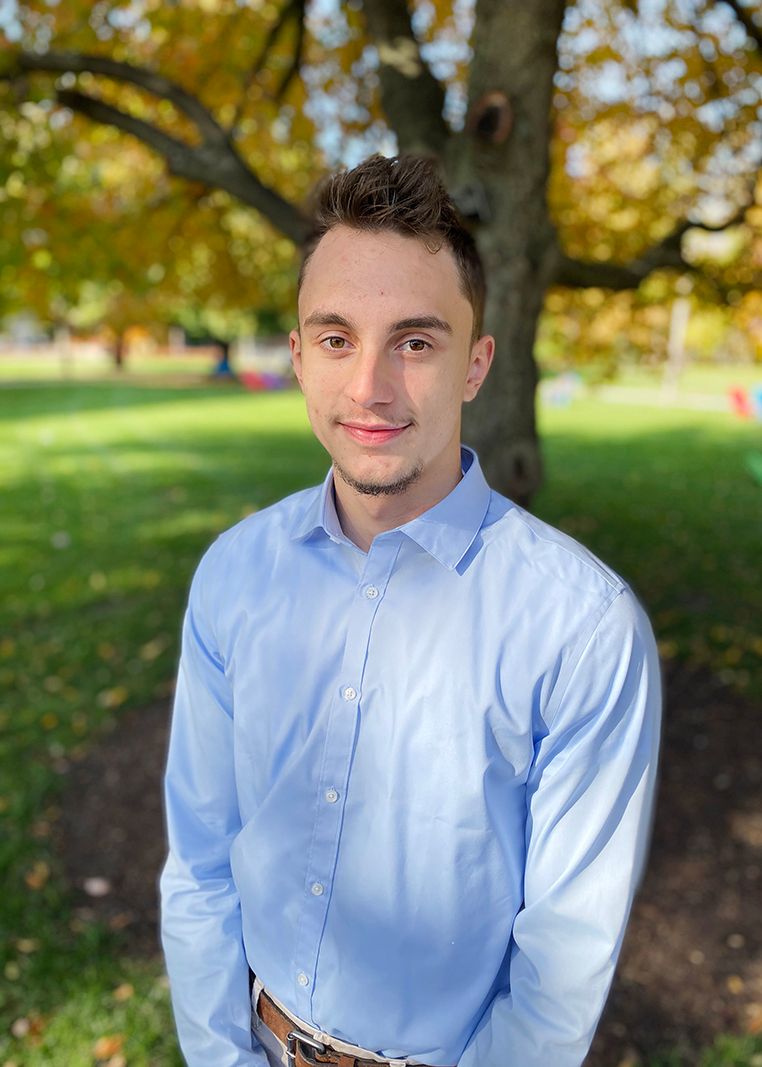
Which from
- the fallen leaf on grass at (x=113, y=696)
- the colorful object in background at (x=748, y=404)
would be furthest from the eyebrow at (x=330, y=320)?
the colorful object in background at (x=748, y=404)

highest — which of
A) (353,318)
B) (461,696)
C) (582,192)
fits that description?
(582,192)

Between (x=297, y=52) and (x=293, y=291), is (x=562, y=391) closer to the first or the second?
(x=293, y=291)

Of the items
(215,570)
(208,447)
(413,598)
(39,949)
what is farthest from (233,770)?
(208,447)

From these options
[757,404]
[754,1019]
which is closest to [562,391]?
[757,404]

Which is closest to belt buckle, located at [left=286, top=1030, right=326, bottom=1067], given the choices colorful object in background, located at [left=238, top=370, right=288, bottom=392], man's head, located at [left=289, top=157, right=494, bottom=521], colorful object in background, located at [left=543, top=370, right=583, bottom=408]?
man's head, located at [left=289, top=157, right=494, bottom=521]

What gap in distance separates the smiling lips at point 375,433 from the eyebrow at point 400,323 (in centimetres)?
16

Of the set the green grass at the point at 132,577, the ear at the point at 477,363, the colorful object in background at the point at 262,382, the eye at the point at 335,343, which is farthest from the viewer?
the colorful object in background at the point at 262,382

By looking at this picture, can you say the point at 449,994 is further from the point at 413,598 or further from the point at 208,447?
the point at 208,447

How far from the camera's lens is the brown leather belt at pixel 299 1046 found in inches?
70.3

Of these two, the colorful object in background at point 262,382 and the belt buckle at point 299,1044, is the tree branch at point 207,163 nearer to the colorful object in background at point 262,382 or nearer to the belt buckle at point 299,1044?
the belt buckle at point 299,1044

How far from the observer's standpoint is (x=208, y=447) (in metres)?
17.4

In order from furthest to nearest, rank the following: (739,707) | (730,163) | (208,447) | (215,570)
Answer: (208,447) < (730,163) < (739,707) < (215,570)

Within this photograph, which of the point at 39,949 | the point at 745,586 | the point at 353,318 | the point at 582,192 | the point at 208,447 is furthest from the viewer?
the point at 208,447

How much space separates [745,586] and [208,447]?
1149 cm
